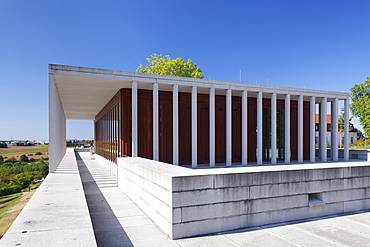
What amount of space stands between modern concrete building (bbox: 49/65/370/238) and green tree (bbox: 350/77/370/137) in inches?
1077

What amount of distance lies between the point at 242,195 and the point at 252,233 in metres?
0.86

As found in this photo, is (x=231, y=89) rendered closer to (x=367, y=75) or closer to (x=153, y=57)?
(x=153, y=57)

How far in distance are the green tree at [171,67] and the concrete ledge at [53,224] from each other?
1323 inches

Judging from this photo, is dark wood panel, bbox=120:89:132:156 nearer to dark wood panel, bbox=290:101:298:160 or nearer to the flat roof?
the flat roof

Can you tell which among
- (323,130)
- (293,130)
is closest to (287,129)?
(293,130)

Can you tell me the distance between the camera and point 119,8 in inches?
834

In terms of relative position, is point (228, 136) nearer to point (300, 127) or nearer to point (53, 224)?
point (300, 127)

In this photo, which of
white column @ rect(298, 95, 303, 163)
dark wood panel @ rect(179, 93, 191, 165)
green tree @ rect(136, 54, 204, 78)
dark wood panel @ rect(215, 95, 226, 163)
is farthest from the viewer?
green tree @ rect(136, 54, 204, 78)

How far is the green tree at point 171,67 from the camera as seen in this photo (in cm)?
3919

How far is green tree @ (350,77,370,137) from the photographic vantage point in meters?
45.1

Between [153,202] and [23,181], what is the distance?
88.7ft

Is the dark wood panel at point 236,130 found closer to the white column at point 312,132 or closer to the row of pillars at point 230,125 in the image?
the row of pillars at point 230,125

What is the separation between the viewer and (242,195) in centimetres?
636

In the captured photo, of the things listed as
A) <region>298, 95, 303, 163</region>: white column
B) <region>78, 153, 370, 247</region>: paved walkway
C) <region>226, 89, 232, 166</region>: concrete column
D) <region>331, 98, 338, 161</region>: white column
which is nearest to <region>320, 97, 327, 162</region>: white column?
<region>331, 98, 338, 161</region>: white column
